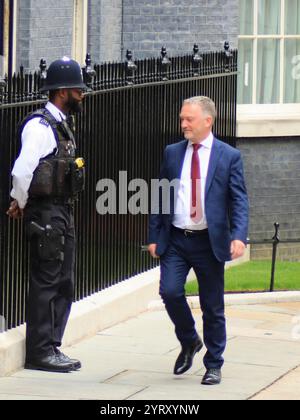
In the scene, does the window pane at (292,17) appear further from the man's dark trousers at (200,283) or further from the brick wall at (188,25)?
the man's dark trousers at (200,283)

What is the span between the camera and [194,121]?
9258mm

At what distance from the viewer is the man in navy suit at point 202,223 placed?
9234mm

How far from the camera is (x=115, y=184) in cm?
1195

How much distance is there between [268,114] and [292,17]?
131 cm

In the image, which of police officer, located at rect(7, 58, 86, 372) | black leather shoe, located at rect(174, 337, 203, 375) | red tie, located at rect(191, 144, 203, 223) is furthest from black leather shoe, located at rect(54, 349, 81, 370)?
red tie, located at rect(191, 144, 203, 223)

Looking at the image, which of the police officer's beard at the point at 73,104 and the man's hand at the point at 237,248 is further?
the police officer's beard at the point at 73,104

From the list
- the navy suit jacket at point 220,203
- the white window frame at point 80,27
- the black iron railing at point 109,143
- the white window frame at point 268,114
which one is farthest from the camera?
the white window frame at point 80,27

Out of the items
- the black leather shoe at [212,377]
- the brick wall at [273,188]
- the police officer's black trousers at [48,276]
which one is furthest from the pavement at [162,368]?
the brick wall at [273,188]

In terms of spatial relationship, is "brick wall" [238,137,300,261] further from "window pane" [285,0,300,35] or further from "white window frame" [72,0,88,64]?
"white window frame" [72,0,88,64]

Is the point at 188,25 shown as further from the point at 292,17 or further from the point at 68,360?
the point at 68,360

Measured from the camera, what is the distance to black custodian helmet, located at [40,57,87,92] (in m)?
9.61

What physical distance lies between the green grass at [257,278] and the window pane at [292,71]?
2.45 meters

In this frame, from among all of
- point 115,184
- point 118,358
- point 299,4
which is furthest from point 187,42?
point 118,358

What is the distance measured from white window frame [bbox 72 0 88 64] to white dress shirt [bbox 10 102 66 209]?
7.90 m
